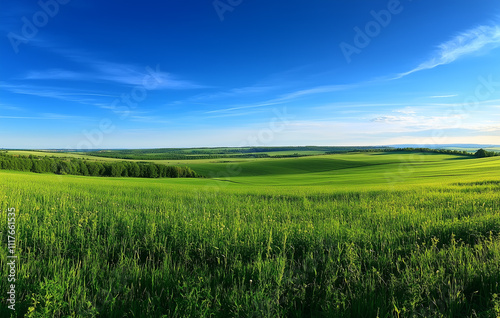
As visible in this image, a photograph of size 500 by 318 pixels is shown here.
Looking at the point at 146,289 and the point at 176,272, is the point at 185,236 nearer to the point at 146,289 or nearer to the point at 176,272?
the point at 176,272

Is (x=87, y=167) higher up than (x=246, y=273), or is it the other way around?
(x=246, y=273)

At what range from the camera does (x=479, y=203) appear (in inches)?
320

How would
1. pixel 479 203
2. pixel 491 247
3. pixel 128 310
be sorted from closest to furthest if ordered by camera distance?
pixel 128 310 < pixel 491 247 < pixel 479 203

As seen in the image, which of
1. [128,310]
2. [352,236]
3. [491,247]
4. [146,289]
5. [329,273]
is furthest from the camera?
[352,236]

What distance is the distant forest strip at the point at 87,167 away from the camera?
66125 mm

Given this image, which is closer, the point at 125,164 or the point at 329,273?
the point at 329,273

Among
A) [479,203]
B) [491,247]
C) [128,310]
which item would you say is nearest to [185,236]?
[128,310]

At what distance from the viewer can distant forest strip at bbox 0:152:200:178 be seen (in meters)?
66.1

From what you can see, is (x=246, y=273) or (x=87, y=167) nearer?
(x=246, y=273)

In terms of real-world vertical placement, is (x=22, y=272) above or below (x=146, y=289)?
above

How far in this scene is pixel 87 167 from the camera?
74875mm

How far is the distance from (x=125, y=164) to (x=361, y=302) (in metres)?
88.7

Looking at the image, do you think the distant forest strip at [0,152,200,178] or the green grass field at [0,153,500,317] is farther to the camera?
the distant forest strip at [0,152,200,178]

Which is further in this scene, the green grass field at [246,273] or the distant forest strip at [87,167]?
the distant forest strip at [87,167]
